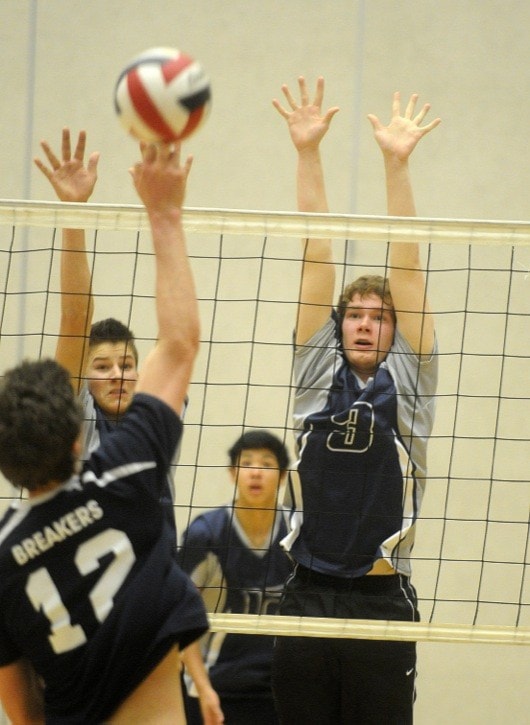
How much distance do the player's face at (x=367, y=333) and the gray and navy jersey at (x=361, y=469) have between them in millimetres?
53

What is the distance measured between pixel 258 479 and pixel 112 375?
37.2 inches

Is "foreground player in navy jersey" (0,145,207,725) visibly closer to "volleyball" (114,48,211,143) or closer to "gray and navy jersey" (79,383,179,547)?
"volleyball" (114,48,211,143)

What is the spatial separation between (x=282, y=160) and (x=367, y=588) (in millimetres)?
3142

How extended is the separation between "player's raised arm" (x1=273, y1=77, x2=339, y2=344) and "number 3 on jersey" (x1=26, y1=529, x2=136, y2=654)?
71.5 inches

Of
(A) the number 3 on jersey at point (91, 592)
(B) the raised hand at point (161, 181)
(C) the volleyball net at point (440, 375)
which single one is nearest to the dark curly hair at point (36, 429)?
(A) the number 3 on jersey at point (91, 592)

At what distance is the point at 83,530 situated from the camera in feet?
6.29

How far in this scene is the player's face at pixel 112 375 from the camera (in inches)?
142

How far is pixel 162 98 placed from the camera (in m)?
2.23

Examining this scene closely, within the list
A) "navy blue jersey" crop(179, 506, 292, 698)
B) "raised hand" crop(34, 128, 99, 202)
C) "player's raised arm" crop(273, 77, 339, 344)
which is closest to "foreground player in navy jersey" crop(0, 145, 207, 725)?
"player's raised arm" crop(273, 77, 339, 344)

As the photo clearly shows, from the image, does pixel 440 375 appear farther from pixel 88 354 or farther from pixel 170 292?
pixel 170 292

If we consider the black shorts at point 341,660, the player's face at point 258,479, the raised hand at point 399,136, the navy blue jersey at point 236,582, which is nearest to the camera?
the black shorts at point 341,660

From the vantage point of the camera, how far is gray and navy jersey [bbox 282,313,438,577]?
11.5ft

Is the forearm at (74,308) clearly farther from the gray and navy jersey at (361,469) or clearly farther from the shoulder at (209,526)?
the shoulder at (209,526)

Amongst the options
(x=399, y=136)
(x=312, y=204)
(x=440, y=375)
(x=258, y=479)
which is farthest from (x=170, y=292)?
(x=440, y=375)
